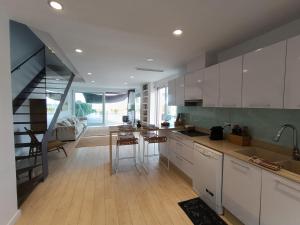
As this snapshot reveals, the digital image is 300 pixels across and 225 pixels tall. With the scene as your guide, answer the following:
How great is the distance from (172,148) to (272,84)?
2.36 meters

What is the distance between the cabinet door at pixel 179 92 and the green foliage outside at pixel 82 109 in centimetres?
818

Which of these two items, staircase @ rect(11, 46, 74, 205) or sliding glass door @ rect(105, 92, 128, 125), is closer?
staircase @ rect(11, 46, 74, 205)

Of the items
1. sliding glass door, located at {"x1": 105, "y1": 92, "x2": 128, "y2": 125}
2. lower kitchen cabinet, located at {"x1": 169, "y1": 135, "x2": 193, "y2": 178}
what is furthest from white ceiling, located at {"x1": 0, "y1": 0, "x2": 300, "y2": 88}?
sliding glass door, located at {"x1": 105, "y1": 92, "x2": 128, "y2": 125}

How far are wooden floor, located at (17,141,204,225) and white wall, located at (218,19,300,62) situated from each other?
8.52 feet

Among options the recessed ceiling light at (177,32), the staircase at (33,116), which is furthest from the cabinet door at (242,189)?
the staircase at (33,116)

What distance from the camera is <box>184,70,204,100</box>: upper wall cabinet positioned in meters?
3.06

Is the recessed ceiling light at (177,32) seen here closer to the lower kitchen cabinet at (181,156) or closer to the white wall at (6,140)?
the lower kitchen cabinet at (181,156)

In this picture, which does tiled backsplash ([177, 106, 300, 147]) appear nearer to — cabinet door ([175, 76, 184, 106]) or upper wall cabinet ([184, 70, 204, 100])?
upper wall cabinet ([184, 70, 204, 100])

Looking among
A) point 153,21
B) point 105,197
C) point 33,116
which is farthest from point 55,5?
point 33,116

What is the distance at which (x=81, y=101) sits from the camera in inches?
408

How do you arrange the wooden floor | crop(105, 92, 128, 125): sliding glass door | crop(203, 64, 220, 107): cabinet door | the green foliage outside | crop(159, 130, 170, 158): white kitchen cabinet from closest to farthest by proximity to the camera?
1. the wooden floor
2. crop(203, 64, 220, 107): cabinet door
3. crop(159, 130, 170, 158): white kitchen cabinet
4. the green foliage outside
5. crop(105, 92, 128, 125): sliding glass door

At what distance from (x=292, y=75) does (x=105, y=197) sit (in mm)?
2992

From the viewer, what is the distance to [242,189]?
1827 millimetres

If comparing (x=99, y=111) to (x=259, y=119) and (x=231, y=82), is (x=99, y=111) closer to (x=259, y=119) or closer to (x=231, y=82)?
(x=231, y=82)
